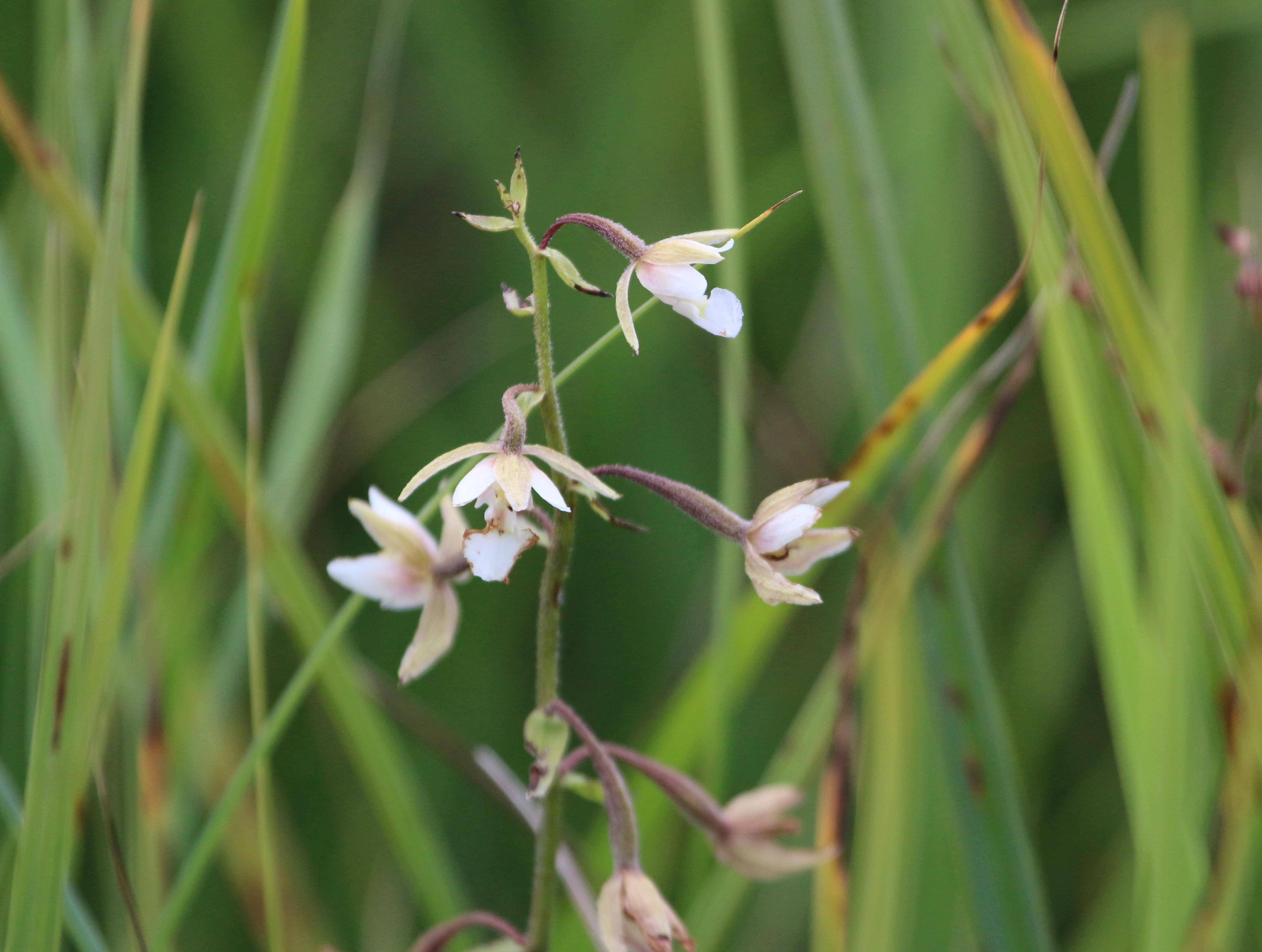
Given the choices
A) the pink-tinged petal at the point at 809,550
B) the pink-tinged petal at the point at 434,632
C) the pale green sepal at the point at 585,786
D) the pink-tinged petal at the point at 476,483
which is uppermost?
the pink-tinged petal at the point at 476,483

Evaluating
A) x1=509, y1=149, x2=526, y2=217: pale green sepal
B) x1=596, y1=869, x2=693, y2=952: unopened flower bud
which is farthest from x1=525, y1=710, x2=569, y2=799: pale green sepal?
x1=509, y1=149, x2=526, y2=217: pale green sepal

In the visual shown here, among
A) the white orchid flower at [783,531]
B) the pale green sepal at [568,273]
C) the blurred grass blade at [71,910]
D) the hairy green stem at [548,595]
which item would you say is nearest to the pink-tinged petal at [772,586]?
the white orchid flower at [783,531]

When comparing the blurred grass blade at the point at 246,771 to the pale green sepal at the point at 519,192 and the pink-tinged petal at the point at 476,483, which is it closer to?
the pink-tinged petal at the point at 476,483

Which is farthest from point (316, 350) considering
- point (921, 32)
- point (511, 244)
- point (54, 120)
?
point (921, 32)

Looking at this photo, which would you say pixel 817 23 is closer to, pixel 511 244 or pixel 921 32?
pixel 921 32

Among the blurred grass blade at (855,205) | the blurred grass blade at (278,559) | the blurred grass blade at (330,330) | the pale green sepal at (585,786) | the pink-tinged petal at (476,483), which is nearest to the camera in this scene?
the pink-tinged petal at (476,483)

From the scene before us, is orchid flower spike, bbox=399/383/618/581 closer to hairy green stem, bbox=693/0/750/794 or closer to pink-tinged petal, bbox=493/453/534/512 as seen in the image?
pink-tinged petal, bbox=493/453/534/512

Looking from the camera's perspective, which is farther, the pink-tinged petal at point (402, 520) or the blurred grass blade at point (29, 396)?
the blurred grass blade at point (29, 396)
